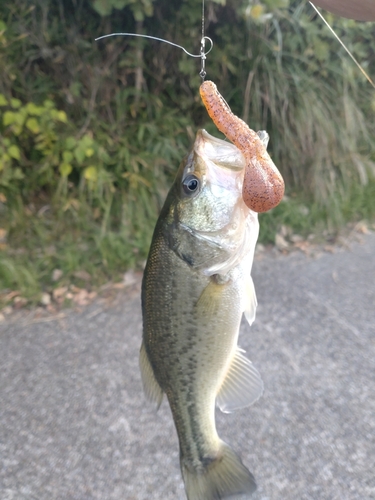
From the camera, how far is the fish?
4.12 ft

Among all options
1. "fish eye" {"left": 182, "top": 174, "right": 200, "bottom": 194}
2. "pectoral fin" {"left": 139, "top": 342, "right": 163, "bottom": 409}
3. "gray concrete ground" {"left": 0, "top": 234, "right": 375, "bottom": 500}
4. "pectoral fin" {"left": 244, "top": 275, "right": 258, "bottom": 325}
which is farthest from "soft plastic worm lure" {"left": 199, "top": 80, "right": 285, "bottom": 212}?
"gray concrete ground" {"left": 0, "top": 234, "right": 375, "bottom": 500}

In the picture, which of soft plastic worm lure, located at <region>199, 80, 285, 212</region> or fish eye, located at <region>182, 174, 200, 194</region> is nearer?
soft plastic worm lure, located at <region>199, 80, 285, 212</region>

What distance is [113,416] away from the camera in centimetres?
266

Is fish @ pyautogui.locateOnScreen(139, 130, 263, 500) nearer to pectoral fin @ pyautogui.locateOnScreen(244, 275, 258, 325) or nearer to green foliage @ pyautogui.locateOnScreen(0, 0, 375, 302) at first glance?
pectoral fin @ pyautogui.locateOnScreen(244, 275, 258, 325)

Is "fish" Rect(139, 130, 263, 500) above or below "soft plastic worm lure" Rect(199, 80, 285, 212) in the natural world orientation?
below

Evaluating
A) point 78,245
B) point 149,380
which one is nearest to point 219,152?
point 149,380

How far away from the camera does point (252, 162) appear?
1144mm

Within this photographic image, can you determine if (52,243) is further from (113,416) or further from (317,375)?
(317,375)

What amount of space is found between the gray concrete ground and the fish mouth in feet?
5.96

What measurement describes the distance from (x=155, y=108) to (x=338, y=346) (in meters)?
2.88

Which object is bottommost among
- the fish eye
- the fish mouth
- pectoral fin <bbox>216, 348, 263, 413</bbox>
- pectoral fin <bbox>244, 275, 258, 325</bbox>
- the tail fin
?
the tail fin

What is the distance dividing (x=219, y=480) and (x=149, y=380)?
403 mm

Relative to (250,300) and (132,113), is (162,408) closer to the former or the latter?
(250,300)

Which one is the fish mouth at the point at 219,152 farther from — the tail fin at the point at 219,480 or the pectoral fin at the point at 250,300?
the tail fin at the point at 219,480
